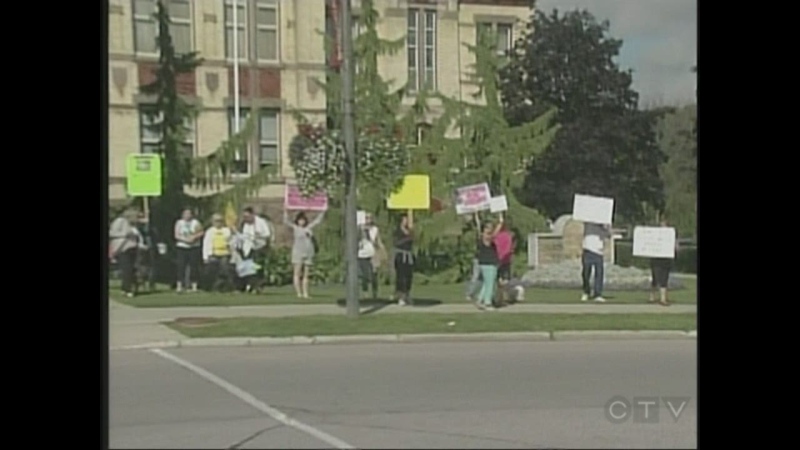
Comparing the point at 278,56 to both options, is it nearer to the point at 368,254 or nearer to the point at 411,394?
the point at 368,254

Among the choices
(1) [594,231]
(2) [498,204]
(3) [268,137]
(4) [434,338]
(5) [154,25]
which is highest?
(5) [154,25]

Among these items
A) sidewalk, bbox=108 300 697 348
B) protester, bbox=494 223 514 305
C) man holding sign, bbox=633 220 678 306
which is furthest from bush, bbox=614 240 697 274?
protester, bbox=494 223 514 305

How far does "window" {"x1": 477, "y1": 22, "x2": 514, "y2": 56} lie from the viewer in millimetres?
3852

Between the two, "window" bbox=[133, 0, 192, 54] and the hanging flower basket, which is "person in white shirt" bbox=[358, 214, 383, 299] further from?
"window" bbox=[133, 0, 192, 54]

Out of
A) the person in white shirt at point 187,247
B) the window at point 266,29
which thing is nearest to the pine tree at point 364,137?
the window at point 266,29

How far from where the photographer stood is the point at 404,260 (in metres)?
3.92

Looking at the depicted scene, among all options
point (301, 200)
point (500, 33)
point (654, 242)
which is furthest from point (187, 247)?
point (654, 242)

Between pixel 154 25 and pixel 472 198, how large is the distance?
140 centimetres

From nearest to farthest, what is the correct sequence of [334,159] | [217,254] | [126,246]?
[126,246] < [217,254] < [334,159]
